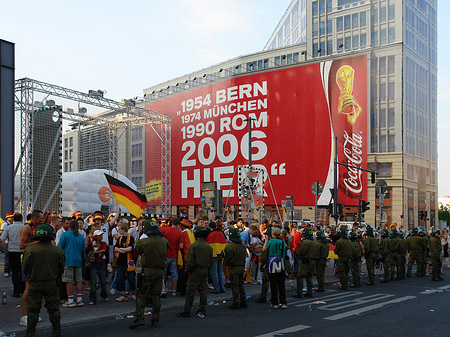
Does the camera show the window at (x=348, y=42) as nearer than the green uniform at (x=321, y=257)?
No

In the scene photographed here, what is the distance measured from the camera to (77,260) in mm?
10203

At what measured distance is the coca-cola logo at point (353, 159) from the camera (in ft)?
165

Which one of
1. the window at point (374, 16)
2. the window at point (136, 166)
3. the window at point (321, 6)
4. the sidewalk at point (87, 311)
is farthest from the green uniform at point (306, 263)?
the window at point (136, 166)

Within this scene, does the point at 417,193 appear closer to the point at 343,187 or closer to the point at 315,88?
the point at 343,187

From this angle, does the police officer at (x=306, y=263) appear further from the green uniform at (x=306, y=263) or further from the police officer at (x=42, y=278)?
the police officer at (x=42, y=278)

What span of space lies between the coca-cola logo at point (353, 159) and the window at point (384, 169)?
281cm

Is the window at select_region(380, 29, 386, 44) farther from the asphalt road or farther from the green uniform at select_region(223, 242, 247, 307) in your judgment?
the green uniform at select_region(223, 242, 247, 307)

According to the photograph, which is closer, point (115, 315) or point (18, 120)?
point (115, 315)

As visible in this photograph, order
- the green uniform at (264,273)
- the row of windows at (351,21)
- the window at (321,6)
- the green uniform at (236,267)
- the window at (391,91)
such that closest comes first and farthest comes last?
the green uniform at (236,267)
the green uniform at (264,273)
the window at (391,91)
the row of windows at (351,21)
the window at (321,6)

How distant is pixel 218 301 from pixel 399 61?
46558mm

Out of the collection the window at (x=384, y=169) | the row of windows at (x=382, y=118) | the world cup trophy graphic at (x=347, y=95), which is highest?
the world cup trophy graphic at (x=347, y=95)

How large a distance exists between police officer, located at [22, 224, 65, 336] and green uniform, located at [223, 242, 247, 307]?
160 inches

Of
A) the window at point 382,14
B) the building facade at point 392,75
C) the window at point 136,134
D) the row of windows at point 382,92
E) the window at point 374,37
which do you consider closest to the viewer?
the building facade at point 392,75

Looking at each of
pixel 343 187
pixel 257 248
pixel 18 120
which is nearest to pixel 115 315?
pixel 257 248
